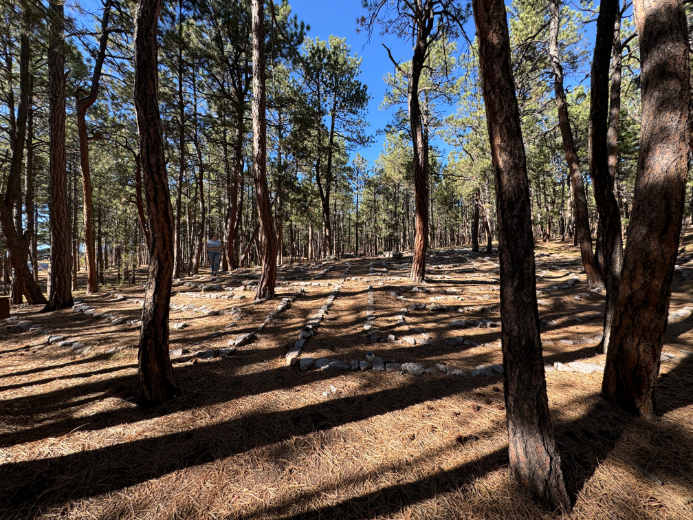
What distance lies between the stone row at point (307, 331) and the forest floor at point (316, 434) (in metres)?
0.10

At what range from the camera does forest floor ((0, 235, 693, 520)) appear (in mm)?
1728

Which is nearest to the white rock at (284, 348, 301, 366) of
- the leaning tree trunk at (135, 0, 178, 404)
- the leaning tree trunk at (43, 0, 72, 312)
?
the leaning tree trunk at (135, 0, 178, 404)

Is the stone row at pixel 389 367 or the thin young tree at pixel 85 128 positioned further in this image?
the thin young tree at pixel 85 128

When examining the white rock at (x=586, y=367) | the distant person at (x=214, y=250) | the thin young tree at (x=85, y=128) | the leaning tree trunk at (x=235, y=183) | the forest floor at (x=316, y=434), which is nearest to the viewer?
the forest floor at (x=316, y=434)

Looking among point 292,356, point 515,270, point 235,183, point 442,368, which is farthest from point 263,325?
point 235,183

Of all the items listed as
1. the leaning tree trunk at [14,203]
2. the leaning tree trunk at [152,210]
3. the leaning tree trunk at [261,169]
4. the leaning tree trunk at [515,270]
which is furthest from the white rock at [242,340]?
the leaning tree trunk at [14,203]

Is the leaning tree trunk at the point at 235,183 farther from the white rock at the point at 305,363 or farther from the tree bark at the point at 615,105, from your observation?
the tree bark at the point at 615,105

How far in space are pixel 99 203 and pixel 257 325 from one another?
873 inches

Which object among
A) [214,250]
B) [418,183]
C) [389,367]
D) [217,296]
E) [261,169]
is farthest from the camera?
[214,250]

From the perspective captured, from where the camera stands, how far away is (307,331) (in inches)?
189

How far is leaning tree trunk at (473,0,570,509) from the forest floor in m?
0.32

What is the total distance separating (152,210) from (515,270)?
335 cm

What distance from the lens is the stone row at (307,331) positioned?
3817mm

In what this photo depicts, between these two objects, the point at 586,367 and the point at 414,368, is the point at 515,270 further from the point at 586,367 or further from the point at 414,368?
the point at 586,367
